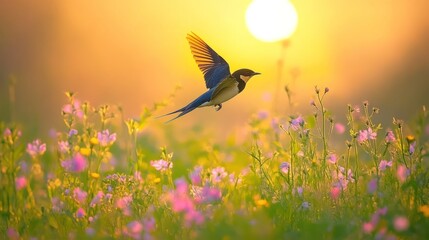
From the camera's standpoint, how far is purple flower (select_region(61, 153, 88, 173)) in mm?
3656

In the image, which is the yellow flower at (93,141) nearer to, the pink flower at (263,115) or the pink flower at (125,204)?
the pink flower at (125,204)

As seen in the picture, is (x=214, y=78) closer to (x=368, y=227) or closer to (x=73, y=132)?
(x=73, y=132)

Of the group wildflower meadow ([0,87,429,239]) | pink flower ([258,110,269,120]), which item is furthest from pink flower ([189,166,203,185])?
pink flower ([258,110,269,120])

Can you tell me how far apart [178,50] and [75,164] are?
1526cm

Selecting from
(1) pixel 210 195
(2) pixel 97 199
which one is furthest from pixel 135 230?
(2) pixel 97 199

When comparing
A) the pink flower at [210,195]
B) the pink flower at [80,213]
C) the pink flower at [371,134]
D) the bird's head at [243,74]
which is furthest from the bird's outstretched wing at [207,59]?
the pink flower at [210,195]

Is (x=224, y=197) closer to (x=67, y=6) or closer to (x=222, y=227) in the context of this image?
(x=222, y=227)

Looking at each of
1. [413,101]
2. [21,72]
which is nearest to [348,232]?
[413,101]

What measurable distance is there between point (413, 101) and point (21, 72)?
29.2 ft

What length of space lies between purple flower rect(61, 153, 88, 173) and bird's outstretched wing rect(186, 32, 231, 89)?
3.51 ft

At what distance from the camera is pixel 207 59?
4633mm

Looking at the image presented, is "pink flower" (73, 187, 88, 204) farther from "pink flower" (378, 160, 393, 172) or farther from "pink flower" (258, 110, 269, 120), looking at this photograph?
"pink flower" (258, 110, 269, 120)

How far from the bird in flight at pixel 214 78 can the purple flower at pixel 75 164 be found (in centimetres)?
53

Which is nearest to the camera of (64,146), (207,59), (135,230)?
(135,230)
